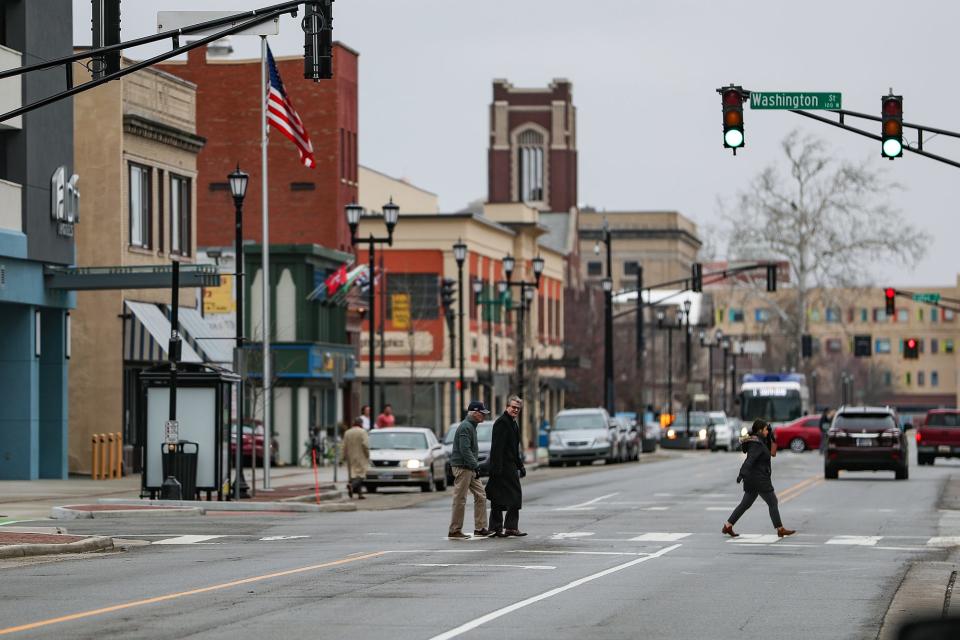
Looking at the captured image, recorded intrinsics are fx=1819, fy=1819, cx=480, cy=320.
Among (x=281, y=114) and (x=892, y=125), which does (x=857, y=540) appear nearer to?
(x=892, y=125)

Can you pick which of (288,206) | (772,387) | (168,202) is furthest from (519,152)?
(168,202)

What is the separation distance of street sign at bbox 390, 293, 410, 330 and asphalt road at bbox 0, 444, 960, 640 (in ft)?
149

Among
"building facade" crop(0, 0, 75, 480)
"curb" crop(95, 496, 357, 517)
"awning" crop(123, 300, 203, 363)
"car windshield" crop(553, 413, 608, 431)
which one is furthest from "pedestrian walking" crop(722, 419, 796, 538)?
"car windshield" crop(553, 413, 608, 431)

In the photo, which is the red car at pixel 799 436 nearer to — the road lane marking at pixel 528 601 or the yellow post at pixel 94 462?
the yellow post at pixel 94 462

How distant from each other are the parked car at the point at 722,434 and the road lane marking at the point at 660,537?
5626 centimetres

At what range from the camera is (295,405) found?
60125 mm

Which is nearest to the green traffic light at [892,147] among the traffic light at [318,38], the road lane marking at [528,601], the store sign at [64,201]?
the road lane marking at [528,601]

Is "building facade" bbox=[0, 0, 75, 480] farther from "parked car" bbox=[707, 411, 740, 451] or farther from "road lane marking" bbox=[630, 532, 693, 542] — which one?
"parked car" bbox=[707, 411, 740, 451]

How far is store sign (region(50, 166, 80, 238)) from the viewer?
134 feet

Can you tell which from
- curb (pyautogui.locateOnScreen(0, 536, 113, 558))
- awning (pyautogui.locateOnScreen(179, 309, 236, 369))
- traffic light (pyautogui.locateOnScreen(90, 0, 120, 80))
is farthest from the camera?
awning (pyautogui.locateOnScreen(179, 309, 236, 369))

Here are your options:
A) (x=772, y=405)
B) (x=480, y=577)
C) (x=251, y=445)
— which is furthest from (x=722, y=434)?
(x=480, y=577)

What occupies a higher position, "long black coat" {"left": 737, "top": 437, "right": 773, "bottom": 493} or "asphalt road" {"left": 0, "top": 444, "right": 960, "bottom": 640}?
"long black coat" {"left": 737, "top": 437, "right": 773, "bottom": 493}

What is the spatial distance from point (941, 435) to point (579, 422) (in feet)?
38.2

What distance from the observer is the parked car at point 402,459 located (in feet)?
130
